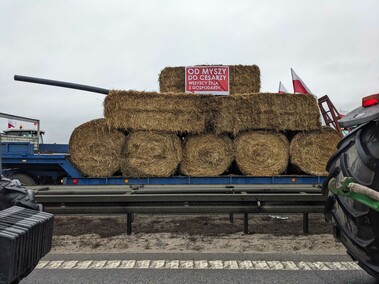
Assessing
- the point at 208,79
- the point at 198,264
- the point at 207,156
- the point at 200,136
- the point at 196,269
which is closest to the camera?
the point at 196,269

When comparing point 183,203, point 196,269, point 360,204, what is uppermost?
point 360,204

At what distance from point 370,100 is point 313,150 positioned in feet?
20.0

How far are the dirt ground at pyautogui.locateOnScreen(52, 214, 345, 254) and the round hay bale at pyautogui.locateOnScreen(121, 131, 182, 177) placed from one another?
1.79 meters

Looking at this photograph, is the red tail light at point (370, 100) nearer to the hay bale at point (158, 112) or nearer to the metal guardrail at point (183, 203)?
the metal guardrail at point (183, 203)

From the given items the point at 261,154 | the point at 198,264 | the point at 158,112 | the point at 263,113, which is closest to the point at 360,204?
the point at 198,264

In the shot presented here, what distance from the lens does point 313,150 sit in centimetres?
858

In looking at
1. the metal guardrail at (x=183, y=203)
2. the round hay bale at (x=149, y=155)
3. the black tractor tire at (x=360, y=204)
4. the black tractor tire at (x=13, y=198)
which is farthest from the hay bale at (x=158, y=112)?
the black tractor tire at (x=360, y=204)

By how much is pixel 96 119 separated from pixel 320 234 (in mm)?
5523

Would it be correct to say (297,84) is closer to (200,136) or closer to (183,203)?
(200,136)

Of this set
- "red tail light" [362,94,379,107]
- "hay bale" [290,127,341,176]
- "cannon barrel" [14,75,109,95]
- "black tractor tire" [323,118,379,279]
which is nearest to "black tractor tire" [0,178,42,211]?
"black tractor tire" [323,118,379,279]

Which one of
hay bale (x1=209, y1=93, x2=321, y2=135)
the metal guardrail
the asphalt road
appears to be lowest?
the asphalt road

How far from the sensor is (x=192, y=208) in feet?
15.8

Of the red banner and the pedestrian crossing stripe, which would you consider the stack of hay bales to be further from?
the pedestrian crossing stripe

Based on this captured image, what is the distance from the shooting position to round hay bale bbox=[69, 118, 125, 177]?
27.9 feet
